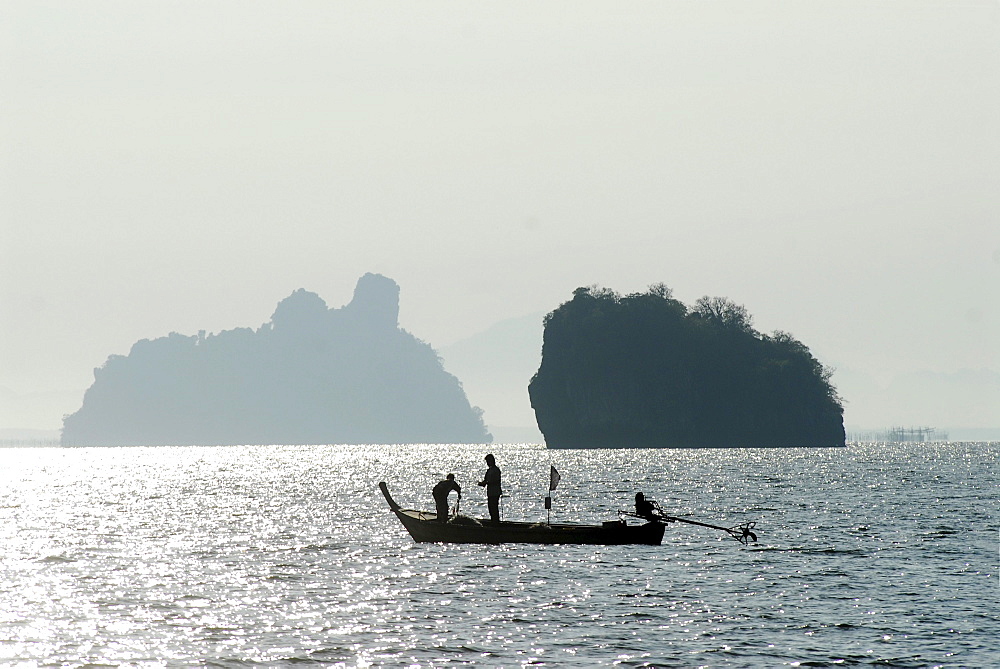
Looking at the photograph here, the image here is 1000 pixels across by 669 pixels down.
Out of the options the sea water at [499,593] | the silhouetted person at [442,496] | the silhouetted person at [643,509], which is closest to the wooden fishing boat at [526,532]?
the silhouetted person at [442,496]

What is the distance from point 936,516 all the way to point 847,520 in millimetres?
6633

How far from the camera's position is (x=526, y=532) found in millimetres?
42938

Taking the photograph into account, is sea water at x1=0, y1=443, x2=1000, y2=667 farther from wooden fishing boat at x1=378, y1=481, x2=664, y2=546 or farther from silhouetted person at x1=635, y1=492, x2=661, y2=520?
silhouetted person at x1=635, y1=492, x2=661, y2=520

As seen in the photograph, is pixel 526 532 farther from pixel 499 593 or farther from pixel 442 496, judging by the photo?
pixel 499 593

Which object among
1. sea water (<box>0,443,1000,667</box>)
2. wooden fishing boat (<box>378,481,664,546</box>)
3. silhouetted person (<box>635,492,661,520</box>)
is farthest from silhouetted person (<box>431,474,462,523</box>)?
silhouetted person (<box>635,492,661,520</box>)

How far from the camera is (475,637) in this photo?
26.1m

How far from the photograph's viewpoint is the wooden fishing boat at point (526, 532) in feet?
137

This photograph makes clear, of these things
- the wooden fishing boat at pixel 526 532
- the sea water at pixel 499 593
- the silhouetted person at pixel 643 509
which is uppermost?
the silhouetted person at pixel 643 509

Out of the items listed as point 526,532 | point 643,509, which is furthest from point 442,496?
point 643,509

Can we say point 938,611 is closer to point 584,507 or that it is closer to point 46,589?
point 46,589

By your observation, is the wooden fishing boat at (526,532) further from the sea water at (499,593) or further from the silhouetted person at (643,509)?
the sea water at (499,593)

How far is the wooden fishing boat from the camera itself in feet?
137

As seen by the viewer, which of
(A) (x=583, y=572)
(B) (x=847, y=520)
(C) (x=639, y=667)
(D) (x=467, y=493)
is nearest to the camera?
(C) (x=639, y=667)

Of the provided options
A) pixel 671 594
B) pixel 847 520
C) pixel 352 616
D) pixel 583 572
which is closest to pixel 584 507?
pixel 847 520
